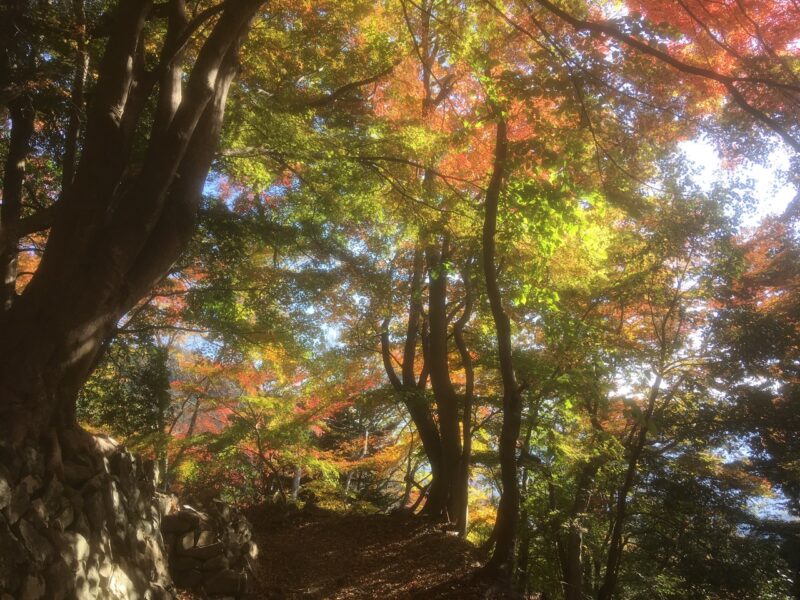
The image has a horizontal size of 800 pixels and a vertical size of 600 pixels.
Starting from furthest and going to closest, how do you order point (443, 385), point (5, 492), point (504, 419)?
point (443, 385), point (504, 419), point (5, 492)

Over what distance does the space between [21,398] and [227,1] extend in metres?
4.01

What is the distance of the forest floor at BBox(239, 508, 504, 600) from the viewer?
6.06 meters

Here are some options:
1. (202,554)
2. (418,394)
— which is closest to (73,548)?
(202,554)

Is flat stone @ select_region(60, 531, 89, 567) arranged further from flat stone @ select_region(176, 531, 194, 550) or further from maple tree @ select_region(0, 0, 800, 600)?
flat stone @ select_region(176, 531, 194, 550)

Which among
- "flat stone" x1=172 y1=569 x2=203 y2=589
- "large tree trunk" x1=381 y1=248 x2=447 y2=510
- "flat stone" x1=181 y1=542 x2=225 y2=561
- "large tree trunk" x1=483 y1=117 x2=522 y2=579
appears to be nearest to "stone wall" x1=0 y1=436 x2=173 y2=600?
"flat stone" x1=172 y1=569 x2=203 y2=589

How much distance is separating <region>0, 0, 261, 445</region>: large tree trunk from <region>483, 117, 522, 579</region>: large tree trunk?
11.0ft

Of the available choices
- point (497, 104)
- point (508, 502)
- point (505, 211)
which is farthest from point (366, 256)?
point (508, 502)

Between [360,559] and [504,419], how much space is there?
374cm

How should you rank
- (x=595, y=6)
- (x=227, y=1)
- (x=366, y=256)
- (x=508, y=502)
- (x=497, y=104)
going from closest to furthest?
(x=227, y=1) < (x=497, y=104) < (x=508, y=502) < (x=595, y=6) < (x=366, y=256)

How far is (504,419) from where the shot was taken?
6.03 m

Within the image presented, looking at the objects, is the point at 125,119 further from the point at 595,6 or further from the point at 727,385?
the point at 727,385

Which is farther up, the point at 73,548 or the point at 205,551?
the point at 73,548

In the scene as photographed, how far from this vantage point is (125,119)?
169 inches

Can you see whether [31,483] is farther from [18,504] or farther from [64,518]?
[64,518]
